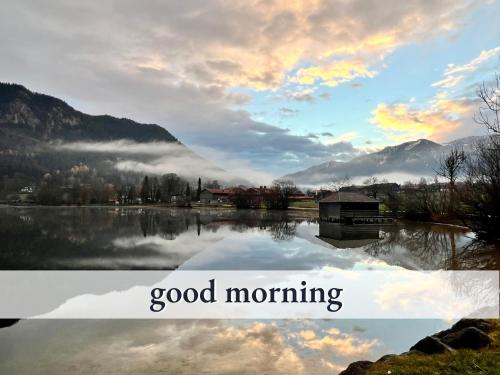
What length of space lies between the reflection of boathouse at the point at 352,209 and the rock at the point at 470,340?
4273 centimetres

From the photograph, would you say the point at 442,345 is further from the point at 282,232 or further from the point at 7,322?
the point at 282,232

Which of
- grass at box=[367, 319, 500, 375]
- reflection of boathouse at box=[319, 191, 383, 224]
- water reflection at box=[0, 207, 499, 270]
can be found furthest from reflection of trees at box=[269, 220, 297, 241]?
grass at box=[367, 319, 500, 375]

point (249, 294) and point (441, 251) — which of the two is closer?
point (249, 294)

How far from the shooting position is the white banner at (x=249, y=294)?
11719mm

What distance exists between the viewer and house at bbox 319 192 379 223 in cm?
5103

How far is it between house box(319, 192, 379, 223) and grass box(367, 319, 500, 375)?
4392 centimetres

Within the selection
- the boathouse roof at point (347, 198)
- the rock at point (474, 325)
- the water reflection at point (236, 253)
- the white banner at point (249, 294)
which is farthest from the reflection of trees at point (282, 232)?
the rock at point (474, 325)

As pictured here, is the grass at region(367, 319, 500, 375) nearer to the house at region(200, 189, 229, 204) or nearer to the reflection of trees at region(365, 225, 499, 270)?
the reflection of trees at region(365, 225, 499, 270)

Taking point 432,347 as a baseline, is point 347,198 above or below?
above

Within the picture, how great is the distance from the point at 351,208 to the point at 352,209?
19cm

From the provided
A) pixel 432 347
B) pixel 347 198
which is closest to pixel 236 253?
pixel 432 347

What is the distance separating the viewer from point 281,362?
8250 mm

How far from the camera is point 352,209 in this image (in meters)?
52.4

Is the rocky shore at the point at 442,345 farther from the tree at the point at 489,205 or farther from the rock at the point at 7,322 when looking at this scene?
the tree at the point at 489,205
